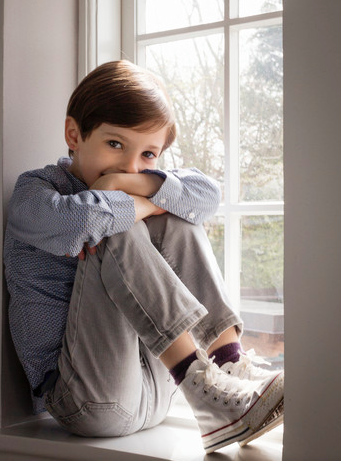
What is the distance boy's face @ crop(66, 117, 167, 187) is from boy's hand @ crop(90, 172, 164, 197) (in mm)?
60

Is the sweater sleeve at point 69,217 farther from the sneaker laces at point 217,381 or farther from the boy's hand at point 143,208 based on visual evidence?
the sneaker laces at point 217,381

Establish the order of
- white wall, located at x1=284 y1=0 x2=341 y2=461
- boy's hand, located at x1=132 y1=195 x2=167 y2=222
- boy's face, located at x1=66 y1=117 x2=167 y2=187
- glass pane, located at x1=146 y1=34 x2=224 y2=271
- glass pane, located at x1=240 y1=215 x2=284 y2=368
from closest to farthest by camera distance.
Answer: white wall, located at x1=284 y1=0 x2=341 y2=461
boy's hand, located at x1=132 y1=195 x2=167 y2=222
boy's face, located at x1=66 y1=117 x2=167 y2=187
glass pane, located at x1=240 y1=215 x2=284 y2=368
glass pane, located at x1=146 y1=34 x2=224 y2=271

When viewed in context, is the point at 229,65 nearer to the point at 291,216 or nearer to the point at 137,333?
the point at 291,216

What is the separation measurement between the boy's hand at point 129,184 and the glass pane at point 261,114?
0.36 meters

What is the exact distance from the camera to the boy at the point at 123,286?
1214 mm

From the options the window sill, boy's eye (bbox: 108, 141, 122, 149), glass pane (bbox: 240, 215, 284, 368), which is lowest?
the window sill

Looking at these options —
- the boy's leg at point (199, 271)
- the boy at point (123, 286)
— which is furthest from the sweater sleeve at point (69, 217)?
the boy's leg at point (199, 271)

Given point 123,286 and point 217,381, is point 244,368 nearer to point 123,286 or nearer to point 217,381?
point 217,381

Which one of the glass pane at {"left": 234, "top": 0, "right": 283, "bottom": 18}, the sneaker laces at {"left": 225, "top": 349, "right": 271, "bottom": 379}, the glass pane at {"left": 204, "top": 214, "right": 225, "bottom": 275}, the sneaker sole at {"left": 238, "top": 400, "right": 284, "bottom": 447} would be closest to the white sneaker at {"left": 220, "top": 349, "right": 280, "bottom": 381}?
the sneaker laces at {"left": 225, "top": 349, "right": 271, "bottom": 379}

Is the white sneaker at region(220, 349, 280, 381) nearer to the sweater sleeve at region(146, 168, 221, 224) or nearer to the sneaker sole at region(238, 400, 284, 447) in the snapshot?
the sneaker sole at region(238, 400, 284, 447)

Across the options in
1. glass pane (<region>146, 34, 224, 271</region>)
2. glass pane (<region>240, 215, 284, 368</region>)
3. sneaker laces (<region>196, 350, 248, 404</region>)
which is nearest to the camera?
sneaker laces (<region>196, 350, 248, 404</region>)

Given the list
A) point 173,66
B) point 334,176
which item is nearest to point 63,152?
point 173,66

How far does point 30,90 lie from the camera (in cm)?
160

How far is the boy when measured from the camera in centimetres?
121
